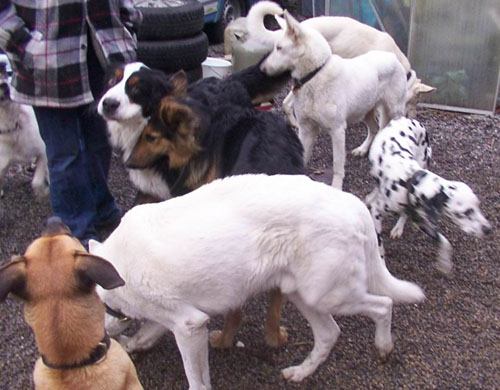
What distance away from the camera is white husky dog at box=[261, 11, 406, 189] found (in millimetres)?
4883

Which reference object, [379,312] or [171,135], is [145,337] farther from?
[379,312]

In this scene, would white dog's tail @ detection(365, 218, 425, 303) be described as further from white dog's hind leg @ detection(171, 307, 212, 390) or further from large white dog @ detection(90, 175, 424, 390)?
white dog's hind leg @ detection(171, 307, 212, 390)

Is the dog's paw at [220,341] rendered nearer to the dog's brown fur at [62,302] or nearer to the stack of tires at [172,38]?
the dog's brown fur at [62,302]

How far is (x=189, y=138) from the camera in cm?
332

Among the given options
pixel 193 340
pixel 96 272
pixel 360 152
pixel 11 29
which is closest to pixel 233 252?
pixel 193 340

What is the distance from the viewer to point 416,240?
430 centimetres

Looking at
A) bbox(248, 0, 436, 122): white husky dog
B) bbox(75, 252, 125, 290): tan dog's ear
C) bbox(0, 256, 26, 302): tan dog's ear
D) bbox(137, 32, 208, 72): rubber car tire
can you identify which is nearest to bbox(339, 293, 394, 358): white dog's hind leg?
bbox(75, 252, 125, 290): tan dog's ear

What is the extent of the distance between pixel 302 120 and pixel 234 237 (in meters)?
2.80

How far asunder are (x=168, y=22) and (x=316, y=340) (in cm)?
379

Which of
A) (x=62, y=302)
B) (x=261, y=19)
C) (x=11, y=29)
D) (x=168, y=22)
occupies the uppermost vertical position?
(x=11, y=29)

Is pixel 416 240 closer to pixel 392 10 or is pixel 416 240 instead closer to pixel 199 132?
pixel 199 132

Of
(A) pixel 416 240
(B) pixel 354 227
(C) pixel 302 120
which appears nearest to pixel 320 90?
(C) pixel 302 120

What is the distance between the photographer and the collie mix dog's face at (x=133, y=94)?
Answer: 10.8 feet

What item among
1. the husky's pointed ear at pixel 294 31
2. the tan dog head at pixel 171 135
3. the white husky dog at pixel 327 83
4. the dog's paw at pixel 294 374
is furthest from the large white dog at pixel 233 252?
the husky's pointed ear at pixel 294 31
